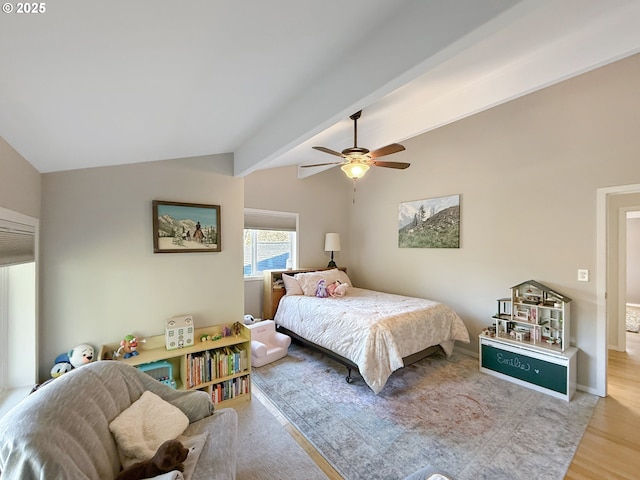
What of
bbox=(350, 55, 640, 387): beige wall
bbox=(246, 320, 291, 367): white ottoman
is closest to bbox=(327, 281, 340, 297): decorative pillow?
bbox=(246, 320, 291, 367): white ottoman

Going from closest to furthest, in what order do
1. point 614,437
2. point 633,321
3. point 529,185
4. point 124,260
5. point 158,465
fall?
point 158,465
point 614,437
point 124,260
point 529,185
point 633,321

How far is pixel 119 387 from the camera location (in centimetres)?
151

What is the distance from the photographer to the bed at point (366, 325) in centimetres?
264

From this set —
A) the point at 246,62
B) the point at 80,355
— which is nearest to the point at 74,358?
the point at 80,355

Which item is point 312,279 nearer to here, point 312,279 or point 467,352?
point 312,279

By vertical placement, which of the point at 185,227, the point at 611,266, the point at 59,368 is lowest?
the point at 59,368

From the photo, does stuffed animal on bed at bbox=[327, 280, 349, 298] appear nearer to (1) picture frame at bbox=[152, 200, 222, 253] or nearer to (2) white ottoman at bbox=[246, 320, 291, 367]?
(2) white ottoman at bbox=[246, 320, 291, 367]

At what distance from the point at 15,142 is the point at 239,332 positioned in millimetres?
2060

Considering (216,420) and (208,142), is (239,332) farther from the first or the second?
(208,142)

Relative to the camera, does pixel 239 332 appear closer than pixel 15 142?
No

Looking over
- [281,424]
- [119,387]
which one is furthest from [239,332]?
[119,387]

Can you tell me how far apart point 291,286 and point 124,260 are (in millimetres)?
2329

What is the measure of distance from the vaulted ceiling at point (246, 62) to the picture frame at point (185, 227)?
1.50 ft

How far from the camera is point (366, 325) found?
2775 millimetres
